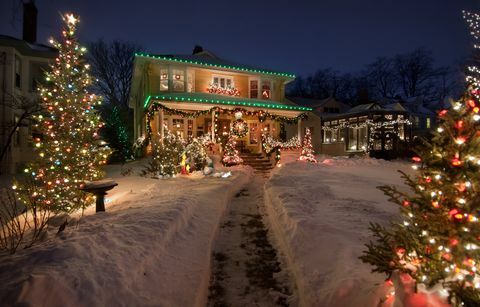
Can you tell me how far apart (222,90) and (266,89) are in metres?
3.54

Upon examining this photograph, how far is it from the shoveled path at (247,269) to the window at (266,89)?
15.1m

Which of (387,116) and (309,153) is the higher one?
(387,116)

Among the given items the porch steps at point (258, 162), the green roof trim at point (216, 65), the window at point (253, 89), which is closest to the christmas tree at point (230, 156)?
the porch steps at point (258, 162)

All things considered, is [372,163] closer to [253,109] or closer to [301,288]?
[253,109]

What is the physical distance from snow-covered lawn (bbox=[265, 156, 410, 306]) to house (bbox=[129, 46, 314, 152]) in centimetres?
739

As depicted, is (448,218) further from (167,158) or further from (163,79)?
(163,79)

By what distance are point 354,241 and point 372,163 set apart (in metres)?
A: 14.7

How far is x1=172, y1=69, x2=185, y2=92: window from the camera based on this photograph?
19.1 meters

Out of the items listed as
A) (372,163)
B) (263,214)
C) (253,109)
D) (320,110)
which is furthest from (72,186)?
(320,110)

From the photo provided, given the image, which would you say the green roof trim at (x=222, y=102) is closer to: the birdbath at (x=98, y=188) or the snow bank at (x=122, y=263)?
the birdbath at (x=98, y=188)

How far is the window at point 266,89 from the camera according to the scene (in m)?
21.8

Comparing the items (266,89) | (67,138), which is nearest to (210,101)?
(266,89)

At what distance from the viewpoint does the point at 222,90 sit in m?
20.4

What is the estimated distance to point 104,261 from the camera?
13.4ft
